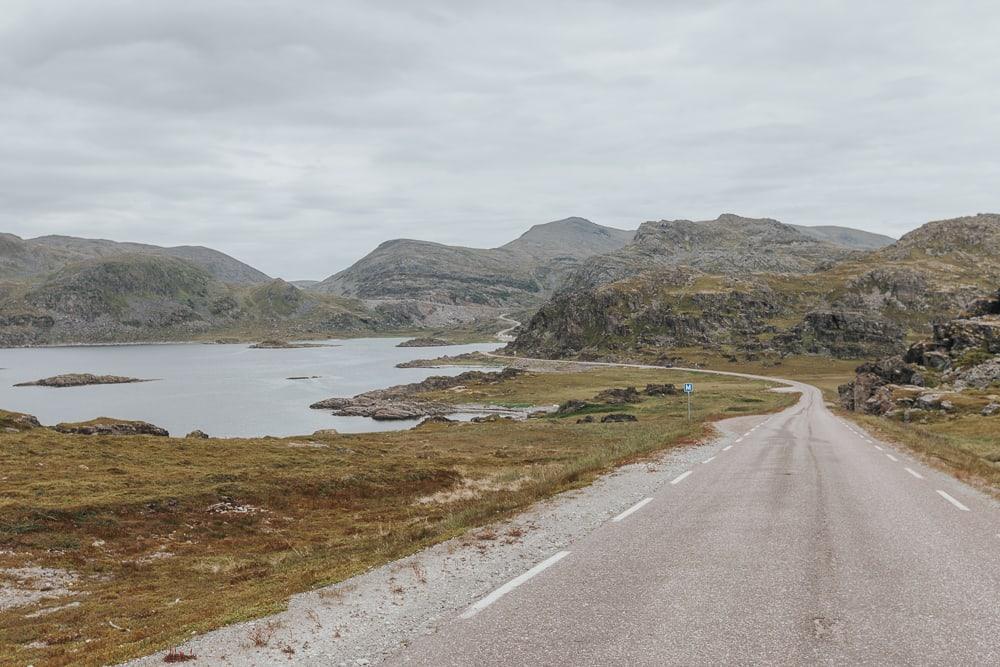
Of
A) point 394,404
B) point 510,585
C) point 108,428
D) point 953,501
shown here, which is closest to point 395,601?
point 510,585

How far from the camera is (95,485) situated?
91.1 feet

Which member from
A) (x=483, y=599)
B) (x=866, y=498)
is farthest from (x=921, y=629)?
(x=866, y=498)

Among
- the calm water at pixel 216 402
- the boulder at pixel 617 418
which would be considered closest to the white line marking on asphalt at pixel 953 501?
the boulder at pixel 617 418

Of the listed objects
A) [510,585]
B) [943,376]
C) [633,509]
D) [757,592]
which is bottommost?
[943,376]

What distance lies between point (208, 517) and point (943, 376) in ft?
317

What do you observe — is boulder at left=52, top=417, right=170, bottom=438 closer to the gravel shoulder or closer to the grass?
the grass

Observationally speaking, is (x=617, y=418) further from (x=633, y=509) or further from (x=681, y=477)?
(x=633, y=509)

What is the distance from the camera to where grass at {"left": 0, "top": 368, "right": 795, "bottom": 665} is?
1316cm

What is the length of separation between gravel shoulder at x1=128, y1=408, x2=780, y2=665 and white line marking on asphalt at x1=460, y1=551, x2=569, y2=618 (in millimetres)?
203

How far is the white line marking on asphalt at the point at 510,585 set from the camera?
978 cm

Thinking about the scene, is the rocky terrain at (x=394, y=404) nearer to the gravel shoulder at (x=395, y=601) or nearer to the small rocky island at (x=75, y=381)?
the gravel shoulder at (x=395, y=601)

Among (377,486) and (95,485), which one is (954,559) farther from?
(95,485)

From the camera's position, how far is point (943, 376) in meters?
86.8

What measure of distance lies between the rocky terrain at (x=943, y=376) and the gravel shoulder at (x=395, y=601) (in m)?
65.4
